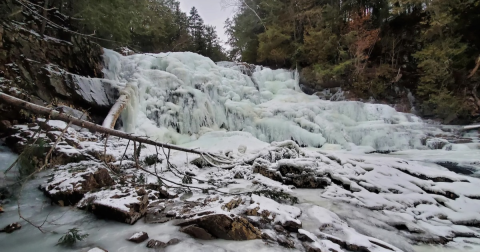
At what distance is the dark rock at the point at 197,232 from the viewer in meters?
Answer: 2.29

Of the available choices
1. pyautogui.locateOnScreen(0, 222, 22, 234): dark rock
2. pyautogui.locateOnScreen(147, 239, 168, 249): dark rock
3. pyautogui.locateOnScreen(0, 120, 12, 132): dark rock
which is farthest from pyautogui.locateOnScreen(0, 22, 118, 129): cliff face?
pyautogui.locateOnScreen(147, 239, 168, 249): dark rock

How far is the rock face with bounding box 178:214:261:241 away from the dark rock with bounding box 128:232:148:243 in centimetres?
35

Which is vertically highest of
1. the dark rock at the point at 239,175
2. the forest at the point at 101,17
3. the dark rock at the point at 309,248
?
the forest at the point at 101,17

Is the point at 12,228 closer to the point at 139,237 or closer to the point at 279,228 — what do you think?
the point at 139,237

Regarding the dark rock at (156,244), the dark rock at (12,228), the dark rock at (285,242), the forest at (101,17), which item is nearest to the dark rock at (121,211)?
the dark rock at (156,244)

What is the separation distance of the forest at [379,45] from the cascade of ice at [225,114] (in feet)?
8.06

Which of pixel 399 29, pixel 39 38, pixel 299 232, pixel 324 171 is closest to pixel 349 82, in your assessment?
pixel 399 29

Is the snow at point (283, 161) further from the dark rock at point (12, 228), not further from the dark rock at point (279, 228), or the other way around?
the dark rock at point (12, 228)

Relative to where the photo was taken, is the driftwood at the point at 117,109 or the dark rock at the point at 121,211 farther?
the driftwood at the point at 117,109

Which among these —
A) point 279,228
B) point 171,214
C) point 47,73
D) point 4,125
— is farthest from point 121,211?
point 47,73

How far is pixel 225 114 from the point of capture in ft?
29.5

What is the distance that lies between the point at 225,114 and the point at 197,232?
269 inches

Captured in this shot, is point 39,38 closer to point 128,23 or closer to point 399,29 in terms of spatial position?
point 128,23

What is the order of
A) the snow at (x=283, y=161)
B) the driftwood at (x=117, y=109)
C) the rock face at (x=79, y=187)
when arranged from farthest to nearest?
the driftwood at (x=117, y=109)
the rock face at (x=79, y=187)
the snow at (x=283, y=161)
